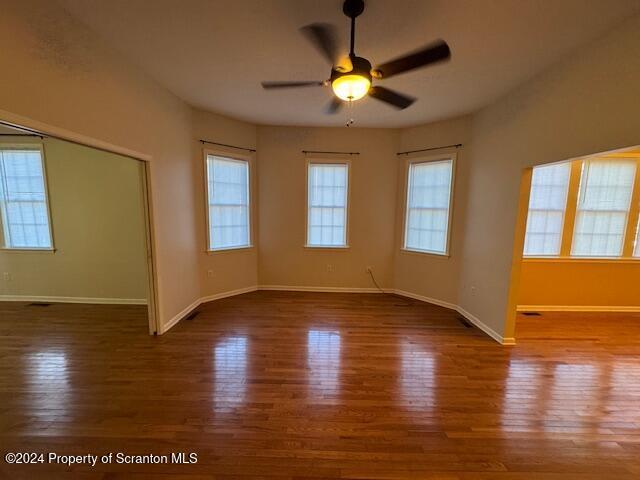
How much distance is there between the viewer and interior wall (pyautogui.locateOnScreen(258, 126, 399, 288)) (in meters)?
4.62

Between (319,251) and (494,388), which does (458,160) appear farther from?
(494,388)

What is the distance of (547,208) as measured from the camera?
4.07m

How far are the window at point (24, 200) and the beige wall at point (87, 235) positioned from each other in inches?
5.3

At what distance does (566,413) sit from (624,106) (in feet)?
7.75

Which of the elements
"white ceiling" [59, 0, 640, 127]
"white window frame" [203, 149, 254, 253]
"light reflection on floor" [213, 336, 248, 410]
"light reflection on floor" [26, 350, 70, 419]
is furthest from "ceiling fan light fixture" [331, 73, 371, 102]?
"light reflection on floor" [26, 350, 70, 419]

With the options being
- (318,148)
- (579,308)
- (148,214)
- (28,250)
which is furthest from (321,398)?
(28,250)

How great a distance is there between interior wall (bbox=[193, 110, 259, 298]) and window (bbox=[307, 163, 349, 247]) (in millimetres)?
1013

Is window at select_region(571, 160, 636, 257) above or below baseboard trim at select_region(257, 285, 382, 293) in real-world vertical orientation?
above

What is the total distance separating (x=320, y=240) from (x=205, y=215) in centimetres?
202

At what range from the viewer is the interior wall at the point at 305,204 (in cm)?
462

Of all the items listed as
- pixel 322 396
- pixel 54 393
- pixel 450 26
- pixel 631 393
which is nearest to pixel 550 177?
pixel 631 393

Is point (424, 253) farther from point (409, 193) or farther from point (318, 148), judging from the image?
point (318, 148)

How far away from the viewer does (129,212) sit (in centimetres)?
395

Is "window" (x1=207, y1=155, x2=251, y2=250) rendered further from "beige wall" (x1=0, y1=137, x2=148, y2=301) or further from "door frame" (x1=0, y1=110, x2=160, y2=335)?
"door frame" (x1=0, y1=110, x2=160, y2=335)
